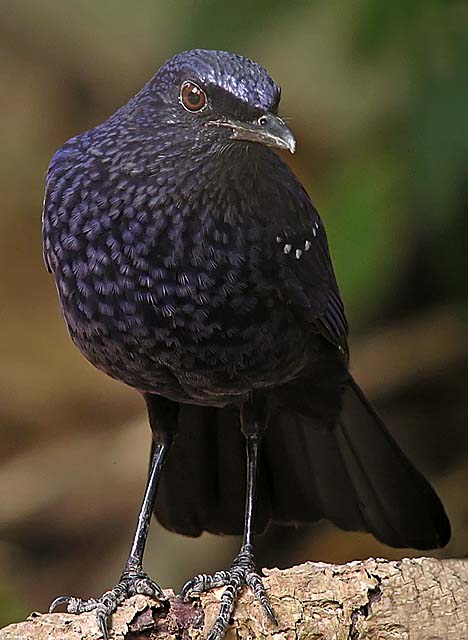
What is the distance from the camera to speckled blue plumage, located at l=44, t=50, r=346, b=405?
2.89m

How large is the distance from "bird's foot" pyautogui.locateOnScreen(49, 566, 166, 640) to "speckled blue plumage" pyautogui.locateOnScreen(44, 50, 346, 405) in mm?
541

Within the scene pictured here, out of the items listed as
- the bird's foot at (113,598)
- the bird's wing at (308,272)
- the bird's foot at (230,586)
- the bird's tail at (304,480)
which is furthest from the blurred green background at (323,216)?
the bird's foot at (230,586)

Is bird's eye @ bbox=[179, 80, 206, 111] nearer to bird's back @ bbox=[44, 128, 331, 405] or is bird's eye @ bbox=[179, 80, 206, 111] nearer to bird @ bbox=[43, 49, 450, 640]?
bird @ bbox=[43, 49, 450, 640]

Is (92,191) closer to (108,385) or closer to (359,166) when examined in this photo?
(359,166)

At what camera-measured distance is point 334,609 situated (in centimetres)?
310

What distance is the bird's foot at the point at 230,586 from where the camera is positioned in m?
3.07

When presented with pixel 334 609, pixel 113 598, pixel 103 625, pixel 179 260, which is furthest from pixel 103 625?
pixel 179 260

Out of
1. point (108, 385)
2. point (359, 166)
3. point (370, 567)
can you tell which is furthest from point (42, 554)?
point (370, 567)

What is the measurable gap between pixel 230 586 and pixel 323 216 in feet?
5.87

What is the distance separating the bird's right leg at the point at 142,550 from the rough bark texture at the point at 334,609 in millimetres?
38

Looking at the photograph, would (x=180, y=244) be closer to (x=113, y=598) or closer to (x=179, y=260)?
(x=179, y=260)

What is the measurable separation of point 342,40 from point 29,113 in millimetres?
1870

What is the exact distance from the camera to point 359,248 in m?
4.46

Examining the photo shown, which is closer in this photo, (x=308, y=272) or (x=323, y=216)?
(x=308, y=272)
